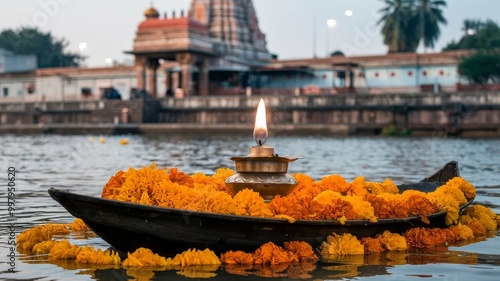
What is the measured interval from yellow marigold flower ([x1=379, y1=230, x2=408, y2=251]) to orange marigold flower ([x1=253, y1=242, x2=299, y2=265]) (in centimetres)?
110

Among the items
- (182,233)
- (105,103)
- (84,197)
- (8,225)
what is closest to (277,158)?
(182,233)

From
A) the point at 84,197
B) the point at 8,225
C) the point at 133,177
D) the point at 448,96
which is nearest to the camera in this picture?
the point at 84,197

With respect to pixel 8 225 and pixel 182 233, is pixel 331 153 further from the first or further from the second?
pixel 182 233

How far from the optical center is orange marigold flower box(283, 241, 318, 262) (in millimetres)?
6609

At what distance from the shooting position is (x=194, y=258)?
6402 millimetres

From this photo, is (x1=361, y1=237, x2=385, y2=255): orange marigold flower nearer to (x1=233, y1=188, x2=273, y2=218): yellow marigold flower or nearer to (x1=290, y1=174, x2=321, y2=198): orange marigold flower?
(x1=290, y1=174, x2=321, y2=198): orange marigold flower

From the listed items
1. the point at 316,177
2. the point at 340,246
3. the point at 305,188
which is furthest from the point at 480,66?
the point at 340,246

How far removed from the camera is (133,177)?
21.6 feet

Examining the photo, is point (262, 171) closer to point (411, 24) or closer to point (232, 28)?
point (232, 28)

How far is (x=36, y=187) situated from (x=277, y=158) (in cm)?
807

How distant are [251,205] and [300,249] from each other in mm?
589

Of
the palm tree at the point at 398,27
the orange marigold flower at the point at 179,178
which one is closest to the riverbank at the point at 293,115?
the palm tree at the point at 398,27

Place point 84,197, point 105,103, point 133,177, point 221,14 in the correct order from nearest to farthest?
1. point 84,197
2. point 133,177
3. point 105,103
4. point 221,14

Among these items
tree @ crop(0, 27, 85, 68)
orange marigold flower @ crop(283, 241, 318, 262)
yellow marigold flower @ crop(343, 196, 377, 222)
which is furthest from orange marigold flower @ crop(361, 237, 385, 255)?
tree @ crop(0, 27, 85, 68)
